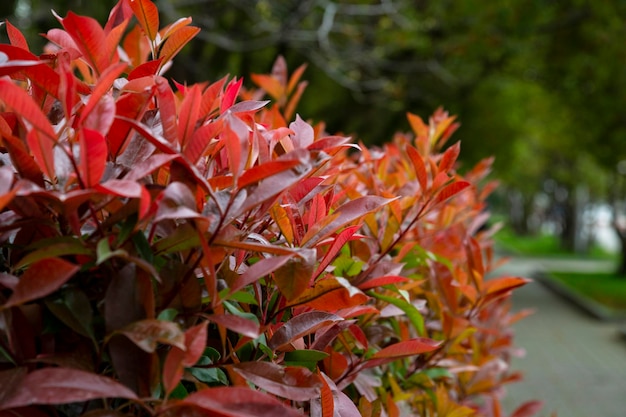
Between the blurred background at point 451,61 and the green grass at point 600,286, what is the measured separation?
1419 mm

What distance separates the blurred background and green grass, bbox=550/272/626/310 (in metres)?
1.42

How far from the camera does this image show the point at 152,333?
0.86 meters

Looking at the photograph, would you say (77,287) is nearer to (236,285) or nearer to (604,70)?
(236,285)

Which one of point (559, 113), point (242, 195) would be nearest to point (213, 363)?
point (242, 195)

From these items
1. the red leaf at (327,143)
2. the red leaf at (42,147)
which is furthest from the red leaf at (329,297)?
the red leaf at (42,147)

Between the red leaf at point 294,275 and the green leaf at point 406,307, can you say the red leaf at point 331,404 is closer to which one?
the red leaf at point 294,275

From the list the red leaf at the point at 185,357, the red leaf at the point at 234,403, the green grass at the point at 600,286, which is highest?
the red leaf at the point at 185,357

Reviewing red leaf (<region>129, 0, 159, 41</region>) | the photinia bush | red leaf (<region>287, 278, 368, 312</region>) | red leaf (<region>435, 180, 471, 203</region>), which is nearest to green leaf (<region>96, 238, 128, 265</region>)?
the photinia bush

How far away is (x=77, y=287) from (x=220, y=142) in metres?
0.36

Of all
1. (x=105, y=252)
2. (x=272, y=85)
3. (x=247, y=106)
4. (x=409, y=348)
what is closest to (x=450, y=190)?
(x=409, y=348)

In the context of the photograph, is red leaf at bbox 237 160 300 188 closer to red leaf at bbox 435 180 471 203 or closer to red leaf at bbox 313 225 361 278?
red leaf at bbox 313 225 361 278

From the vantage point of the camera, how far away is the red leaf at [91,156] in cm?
87

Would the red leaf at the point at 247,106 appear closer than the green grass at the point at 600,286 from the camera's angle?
Yes

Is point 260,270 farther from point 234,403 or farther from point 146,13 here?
point 146,13
